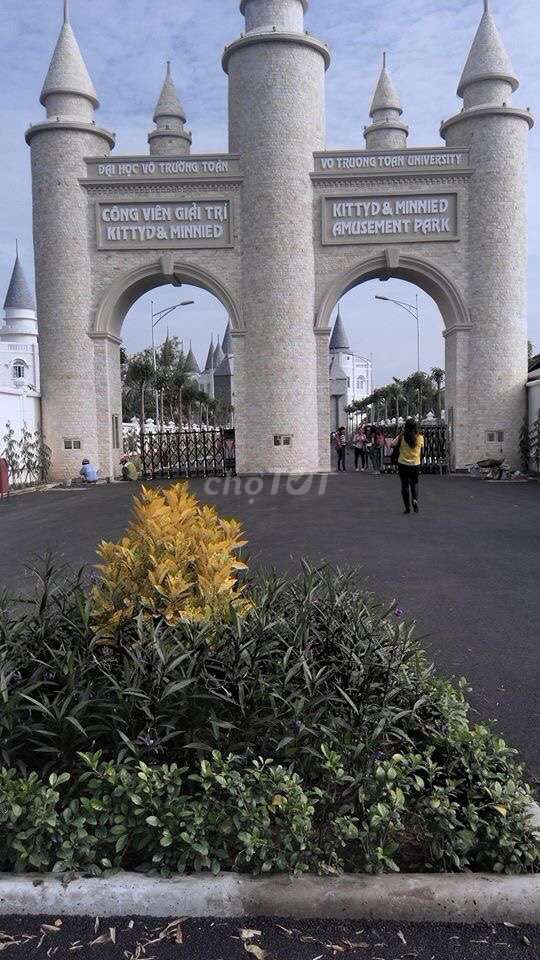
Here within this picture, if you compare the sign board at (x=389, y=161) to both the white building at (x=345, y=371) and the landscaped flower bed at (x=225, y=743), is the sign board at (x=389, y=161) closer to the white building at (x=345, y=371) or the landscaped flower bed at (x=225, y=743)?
the landscaped flower bed at (x=225, y=743)

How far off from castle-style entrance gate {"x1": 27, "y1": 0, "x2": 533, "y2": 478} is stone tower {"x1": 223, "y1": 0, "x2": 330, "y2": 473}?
5 cm

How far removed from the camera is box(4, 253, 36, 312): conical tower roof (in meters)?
69.9

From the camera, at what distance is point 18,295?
230 ft

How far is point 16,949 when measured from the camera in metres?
2.51

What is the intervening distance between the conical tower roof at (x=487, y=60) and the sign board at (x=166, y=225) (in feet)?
30.4

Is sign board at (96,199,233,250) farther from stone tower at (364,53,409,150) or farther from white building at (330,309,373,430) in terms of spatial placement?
white building at (330,309,373,430)

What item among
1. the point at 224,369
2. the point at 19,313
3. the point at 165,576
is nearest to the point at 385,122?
the point at 165,576

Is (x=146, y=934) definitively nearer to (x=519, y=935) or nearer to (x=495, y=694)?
(x=519, y=935)

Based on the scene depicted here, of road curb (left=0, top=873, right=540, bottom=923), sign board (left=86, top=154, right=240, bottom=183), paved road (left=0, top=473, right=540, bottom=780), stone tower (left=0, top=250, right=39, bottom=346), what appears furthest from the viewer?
stone tower (left=0, top=250, right=39, bottom=346)

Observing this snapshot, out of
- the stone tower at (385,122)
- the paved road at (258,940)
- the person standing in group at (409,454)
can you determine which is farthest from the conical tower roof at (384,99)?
the paved road at (258,940)

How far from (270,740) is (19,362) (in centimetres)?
5798

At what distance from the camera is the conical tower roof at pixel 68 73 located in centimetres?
2567

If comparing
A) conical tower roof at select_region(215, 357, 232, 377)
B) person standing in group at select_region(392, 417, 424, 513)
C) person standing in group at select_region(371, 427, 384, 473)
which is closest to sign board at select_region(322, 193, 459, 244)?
person standing in group at select_region(371, 427, 384, 473)

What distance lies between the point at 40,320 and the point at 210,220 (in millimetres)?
6861
